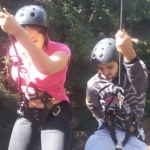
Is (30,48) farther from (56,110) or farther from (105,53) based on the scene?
(105,53)

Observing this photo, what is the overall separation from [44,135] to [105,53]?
95 cm

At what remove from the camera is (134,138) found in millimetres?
3107

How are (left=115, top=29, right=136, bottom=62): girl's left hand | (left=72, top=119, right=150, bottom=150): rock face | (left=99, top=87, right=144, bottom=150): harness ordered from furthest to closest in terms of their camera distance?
1. (left=72, top=119, right=150, bottom=150): rock face
2. (left=99, top=87, right=144, bottom=150): harness
3. (left=115, top=29, right=136, bottom=62): girl's left hand

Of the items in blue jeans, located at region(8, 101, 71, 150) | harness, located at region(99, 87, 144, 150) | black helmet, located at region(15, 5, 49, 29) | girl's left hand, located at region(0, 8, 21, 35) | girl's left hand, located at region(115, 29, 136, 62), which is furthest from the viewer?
harness, located at region(99, 87, 144, 150)

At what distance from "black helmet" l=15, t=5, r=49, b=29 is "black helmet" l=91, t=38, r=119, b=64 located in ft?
1.97

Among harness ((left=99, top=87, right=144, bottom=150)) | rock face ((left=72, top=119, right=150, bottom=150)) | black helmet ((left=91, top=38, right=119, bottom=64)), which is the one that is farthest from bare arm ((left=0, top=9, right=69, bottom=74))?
rock face ((left=72, top=119, right=150, bottom=150))

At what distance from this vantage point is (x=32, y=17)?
291cm

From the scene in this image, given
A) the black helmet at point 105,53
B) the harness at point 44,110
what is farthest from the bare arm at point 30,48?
the black helmet at point 105,53

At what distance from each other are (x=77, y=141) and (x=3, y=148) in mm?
1523

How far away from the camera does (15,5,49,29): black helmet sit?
2.89 metres

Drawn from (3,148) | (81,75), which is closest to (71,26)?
(81,75)

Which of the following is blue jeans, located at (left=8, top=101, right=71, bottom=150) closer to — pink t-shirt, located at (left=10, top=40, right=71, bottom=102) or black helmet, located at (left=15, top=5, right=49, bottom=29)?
pink t-shirt, located at (left=10, top=40, right=71, bottom=102)

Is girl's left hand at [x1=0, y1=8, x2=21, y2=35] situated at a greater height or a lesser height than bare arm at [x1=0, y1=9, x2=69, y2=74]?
greater

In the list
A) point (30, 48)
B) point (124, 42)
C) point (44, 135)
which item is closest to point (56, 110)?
point (44, 135)
